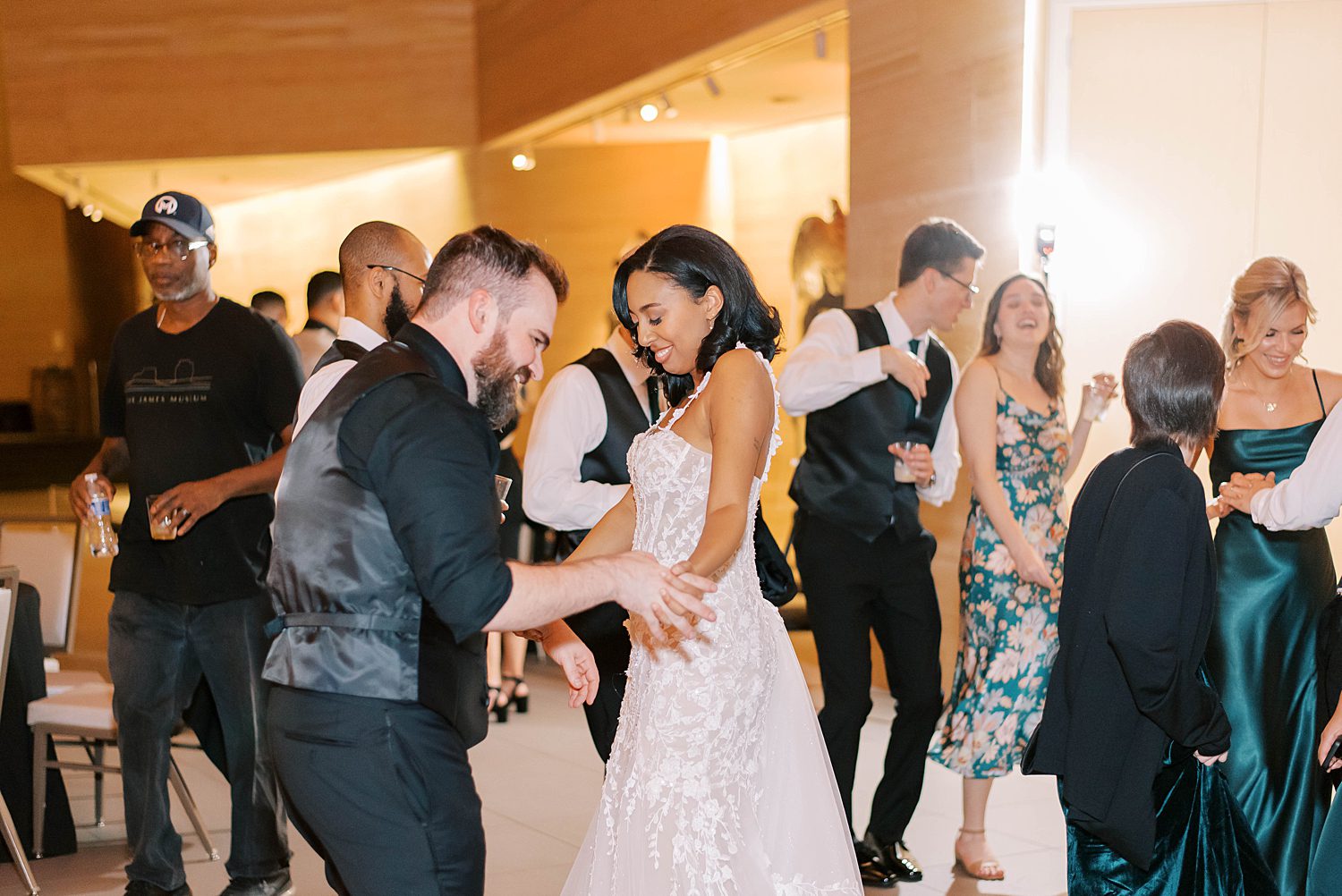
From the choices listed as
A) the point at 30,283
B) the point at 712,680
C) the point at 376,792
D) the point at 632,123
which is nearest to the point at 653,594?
the point at 376,792

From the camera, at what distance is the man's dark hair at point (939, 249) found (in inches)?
153

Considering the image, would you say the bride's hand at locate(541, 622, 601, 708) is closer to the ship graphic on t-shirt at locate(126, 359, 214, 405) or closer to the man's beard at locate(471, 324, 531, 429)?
the man's beard at locate(471, 324, 531, 429)

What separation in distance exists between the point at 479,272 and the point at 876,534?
2.02m

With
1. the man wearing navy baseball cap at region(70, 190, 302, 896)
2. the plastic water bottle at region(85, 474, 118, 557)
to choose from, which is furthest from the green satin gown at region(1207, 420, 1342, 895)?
the plastic water bottle at region(85, 474, 118, 557)

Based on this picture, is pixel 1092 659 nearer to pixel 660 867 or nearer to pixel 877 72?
pixel 660 867

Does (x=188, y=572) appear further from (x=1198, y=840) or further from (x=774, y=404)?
(x=1198, y=840)

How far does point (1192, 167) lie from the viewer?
5.16 m

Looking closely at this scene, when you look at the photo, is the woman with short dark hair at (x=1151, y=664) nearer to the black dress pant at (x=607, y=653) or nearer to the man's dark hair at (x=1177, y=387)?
the man's dark hair at (x=1177, y=387)

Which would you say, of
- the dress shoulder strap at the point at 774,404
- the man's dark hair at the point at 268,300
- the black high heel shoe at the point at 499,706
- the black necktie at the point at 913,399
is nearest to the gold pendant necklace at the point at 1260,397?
the black necktie at the point at 913,399

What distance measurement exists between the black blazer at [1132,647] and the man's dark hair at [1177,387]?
0.05 meters

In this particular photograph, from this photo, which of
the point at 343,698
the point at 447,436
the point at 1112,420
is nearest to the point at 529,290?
the point at 447,436

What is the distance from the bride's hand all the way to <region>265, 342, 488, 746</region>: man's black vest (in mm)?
446

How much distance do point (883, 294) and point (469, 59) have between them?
5.33 m

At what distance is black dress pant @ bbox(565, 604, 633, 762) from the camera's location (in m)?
3.14
